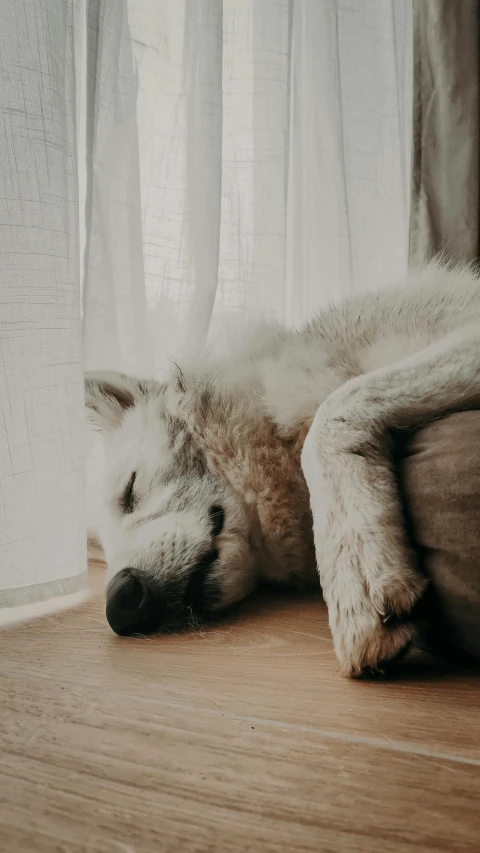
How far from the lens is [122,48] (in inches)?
62.1

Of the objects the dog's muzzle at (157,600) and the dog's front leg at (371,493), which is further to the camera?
the dog's muzzle at (157,600)

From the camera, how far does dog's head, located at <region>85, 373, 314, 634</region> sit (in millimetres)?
1142

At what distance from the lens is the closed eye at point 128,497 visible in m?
1.33

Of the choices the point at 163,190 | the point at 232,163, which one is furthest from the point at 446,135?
the point at 163,190

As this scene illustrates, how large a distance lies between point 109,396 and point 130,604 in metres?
0.54

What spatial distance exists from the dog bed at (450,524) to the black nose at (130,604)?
17.8 inches

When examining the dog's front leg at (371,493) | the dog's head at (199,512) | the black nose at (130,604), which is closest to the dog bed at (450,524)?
the dog's front leg at (371,493)

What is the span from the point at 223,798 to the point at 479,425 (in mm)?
533

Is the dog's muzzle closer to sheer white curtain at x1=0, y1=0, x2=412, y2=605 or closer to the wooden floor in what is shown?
the wooden floor

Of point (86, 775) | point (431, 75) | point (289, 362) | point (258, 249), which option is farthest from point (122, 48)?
point (86, 775)

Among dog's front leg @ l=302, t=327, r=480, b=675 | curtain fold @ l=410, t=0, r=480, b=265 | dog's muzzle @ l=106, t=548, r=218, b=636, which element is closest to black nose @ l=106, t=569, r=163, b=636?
dog's muzzle @ l=106, t=548, r=218, b=636

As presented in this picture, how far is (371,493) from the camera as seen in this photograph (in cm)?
90

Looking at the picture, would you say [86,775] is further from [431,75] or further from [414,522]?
[431,75]

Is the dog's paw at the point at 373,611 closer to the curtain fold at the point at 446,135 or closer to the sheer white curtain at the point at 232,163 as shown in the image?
the sheer white curtain at the point at 232,163
